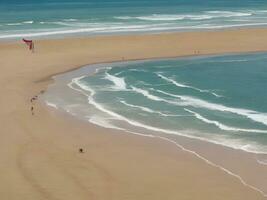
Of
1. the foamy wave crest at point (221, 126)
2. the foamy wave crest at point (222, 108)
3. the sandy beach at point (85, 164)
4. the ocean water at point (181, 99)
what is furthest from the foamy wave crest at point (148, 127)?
the foamy wave crest at point (222, 108)

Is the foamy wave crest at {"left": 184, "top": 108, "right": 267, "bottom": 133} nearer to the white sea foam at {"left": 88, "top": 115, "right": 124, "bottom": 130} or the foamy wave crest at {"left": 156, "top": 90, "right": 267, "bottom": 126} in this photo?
the foamy wave crest at {"left": 156, "top": 90, "right": 267, "bottom": 126}

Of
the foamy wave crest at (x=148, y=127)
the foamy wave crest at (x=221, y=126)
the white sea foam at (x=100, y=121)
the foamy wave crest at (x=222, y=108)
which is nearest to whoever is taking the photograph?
the foamy wave crest at (x=148, y=127)

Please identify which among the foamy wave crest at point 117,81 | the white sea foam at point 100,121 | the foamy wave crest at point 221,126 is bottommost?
the foamy wave crest at point 117,81

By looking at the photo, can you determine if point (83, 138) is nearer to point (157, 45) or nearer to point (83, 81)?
point (83, 81)

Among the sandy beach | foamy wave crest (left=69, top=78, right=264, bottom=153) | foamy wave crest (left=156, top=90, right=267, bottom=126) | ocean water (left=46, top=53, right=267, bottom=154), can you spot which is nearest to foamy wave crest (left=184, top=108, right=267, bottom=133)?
ocean water (left=46, top=53, right=267, bottom=154)

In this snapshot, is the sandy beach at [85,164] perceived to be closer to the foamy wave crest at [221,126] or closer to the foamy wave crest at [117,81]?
the foamy wave crest at [221,126]

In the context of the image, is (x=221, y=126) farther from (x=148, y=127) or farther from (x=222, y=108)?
(x=222, y=108)

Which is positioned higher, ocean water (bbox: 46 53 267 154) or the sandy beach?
the sandy beach

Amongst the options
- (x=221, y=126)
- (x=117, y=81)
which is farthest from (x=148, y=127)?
(x=117, y=81)

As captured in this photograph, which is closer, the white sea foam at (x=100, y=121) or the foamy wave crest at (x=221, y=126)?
the foamy wave crest at (x=221, y=126)

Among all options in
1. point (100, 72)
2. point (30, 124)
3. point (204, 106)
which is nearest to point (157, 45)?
point (100, 72)
